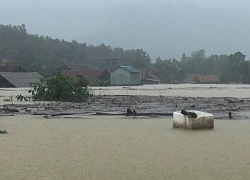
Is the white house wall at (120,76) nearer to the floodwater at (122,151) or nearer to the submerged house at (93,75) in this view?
the submerged house at (93,75)

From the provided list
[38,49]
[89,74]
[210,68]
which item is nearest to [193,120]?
[89,74]

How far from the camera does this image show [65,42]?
8662cm

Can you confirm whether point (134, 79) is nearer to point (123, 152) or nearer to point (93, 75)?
point (93, 75)

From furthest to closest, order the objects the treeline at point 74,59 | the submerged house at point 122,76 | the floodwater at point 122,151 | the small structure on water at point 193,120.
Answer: the treeline at point 74,59 → the submerged house at point 122,76 → the small structure on water at point 193,120 → the floodwater at point 122,151

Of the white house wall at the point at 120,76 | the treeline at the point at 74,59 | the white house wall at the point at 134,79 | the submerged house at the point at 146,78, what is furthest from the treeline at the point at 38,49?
the submerged house at the point at 146,78

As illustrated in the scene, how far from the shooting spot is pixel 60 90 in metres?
17.4

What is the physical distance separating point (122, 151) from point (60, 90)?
38.3 feet

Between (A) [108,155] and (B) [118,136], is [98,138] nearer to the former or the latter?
(B) [118,136]

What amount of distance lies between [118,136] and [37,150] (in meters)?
1.80

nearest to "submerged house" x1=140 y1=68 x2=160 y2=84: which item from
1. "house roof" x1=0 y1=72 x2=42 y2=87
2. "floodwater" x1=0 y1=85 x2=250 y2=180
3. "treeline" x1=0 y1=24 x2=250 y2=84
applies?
"treeline" x1=0 y1=24 x2=250 y2=84

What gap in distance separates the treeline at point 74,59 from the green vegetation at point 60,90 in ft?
125

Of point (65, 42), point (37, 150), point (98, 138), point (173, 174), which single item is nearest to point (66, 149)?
point (37, 150)

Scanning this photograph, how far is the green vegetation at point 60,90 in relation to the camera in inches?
672

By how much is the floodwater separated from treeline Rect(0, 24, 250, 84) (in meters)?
48.0
